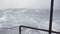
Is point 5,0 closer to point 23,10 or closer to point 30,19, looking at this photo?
point 23,10

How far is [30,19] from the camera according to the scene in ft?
14.3

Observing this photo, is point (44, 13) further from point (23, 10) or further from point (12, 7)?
point (12, 7)

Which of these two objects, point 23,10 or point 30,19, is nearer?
point 30,19

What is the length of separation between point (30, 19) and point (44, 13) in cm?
68

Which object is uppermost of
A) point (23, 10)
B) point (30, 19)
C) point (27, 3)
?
point (27, 3)

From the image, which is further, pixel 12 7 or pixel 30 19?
pixel 12 7

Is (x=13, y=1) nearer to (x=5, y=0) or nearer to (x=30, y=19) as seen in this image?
(x=5, y=0)

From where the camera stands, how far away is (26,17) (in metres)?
4.59

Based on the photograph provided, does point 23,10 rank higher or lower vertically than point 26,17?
higher

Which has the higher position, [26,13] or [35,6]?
[35,6]

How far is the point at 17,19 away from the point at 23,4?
2.45 feet

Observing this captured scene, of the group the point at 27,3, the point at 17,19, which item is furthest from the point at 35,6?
the point at 17,19

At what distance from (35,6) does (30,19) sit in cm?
62

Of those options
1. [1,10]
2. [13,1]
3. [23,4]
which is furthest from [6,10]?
[23,4]
